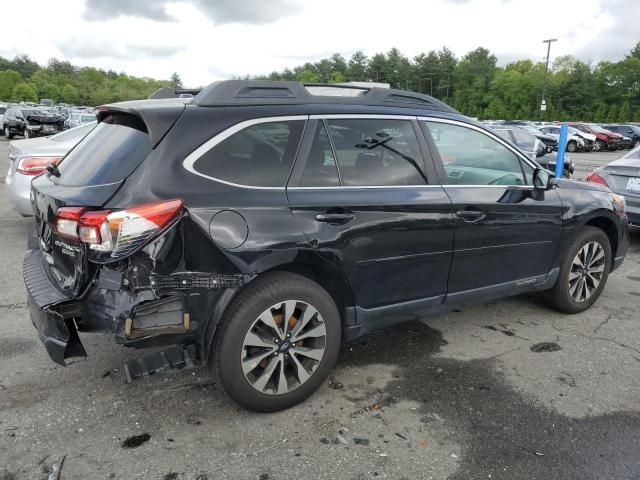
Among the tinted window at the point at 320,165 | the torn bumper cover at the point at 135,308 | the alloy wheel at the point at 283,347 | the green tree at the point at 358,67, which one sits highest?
the green tree at the point at 358,67

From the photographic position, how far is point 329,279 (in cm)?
319

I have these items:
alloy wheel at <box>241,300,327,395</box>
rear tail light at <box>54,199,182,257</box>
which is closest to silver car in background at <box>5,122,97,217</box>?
rear tail light at <box>54,199,182,257</box>

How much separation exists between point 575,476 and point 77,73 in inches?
6371

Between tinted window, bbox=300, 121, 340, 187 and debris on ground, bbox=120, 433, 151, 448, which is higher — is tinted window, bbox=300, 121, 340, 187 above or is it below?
above

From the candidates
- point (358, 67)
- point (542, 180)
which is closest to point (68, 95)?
point (358, 67)

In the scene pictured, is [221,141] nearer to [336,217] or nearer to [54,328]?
[336,217]

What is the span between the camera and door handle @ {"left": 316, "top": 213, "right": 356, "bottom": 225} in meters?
3.02

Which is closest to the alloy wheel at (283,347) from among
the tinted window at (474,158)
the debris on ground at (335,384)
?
the debris on ground at (335,384)

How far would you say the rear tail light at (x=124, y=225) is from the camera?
2588 mm

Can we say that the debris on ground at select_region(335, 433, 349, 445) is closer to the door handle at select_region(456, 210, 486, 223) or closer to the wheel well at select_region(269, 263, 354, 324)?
the wheel well at select_region(269, 263, 354, 324)

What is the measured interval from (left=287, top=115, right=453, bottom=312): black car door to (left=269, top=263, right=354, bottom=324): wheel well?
2.0 inches

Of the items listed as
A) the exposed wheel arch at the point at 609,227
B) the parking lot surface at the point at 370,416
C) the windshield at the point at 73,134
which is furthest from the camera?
the windshield at the point at 73,134

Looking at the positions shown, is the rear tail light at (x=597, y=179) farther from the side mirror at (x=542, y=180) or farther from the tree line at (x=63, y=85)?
the tree line at (x=63, y=85)

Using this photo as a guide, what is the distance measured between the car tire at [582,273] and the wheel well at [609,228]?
0.12m
